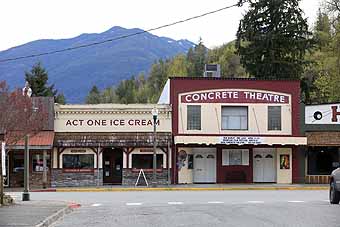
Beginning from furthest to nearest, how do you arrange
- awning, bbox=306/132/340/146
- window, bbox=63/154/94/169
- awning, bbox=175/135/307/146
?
awning, bbox=306/132/340/146 < window, bbox=63/154/94/169 < awning, bbox=175/135/307/146

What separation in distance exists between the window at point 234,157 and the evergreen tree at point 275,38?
69.4ft

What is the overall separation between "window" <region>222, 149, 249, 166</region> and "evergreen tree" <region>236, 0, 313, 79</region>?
69.4ft

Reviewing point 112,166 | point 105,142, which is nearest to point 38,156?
point 105,142

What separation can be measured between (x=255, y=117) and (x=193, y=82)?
4597mm

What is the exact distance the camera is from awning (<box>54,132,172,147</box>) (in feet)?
144

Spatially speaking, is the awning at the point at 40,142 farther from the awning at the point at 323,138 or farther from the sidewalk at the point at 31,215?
the sidewalk at the point at 31,215

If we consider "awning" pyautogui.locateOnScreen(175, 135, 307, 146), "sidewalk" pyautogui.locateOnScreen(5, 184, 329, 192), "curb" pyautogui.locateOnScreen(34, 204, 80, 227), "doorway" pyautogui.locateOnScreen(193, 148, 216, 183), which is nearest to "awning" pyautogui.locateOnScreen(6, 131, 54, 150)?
"sidewalk" pyautogui.locateOnScreen(5, 184, 329, 192)

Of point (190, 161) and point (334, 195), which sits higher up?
point (190, 161)

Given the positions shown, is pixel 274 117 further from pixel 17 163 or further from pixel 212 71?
Answer: pixel 17 163

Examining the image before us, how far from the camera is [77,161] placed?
4434cm

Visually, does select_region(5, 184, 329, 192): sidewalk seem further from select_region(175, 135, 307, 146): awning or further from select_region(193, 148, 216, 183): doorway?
select_region(175, 135, 307, 146): awning

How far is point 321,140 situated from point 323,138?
0.71ft

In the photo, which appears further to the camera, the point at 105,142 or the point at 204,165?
the point at 204,165

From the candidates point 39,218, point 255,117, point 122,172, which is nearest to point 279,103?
point 255,117
